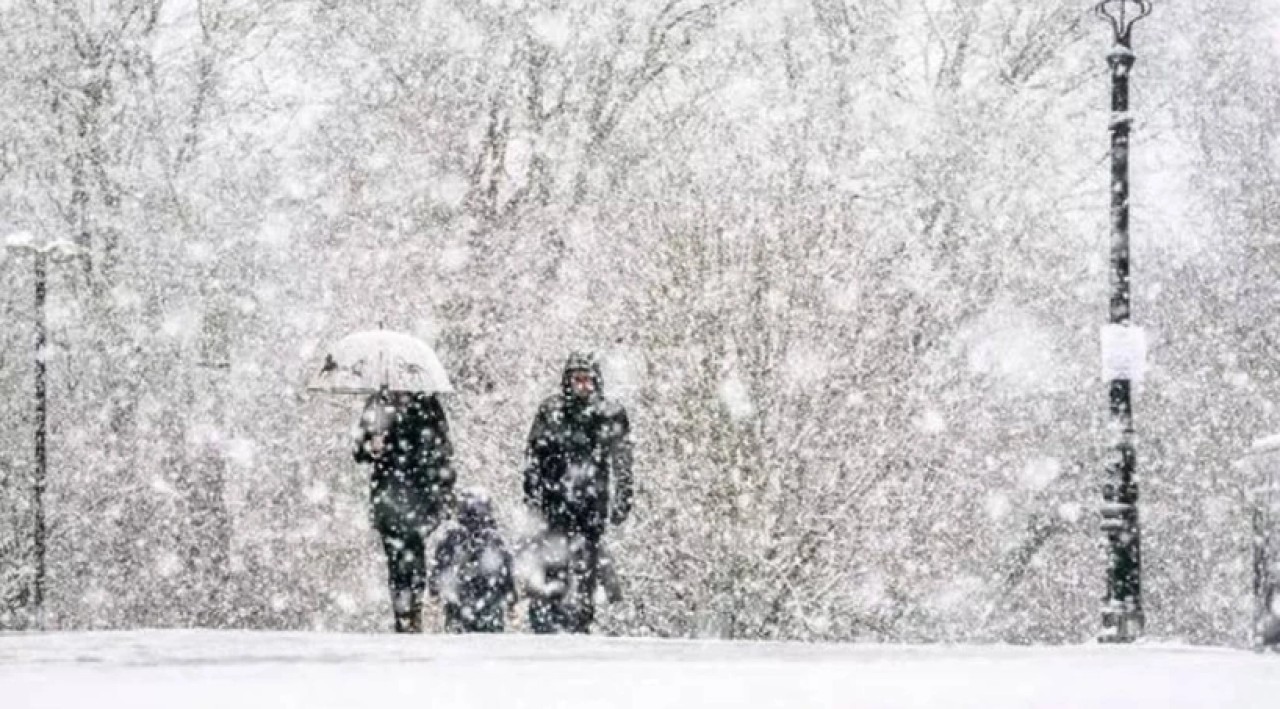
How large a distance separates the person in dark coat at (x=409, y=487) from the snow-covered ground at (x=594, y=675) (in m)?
5.47

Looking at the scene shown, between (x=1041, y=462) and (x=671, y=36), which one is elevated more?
(x=671, y=36)

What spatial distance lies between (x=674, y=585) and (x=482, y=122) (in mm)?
10363

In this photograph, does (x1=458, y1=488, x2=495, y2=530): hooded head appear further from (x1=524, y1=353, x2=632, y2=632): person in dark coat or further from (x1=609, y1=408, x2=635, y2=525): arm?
(x1=609, y1=408, x2=635, y2=525): arm

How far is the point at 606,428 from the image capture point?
10.5 meters

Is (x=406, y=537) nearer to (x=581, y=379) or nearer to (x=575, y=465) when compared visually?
(x=575, y=465)

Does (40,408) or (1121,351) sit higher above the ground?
(1121,351)

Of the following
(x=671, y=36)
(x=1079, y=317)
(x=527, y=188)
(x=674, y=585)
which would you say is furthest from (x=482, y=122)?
(x=674, y=585)

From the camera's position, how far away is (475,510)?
11445mm

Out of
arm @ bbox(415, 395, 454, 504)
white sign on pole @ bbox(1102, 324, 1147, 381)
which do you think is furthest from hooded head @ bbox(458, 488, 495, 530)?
white sign on pole @ bbox(1102, 324, 1147, 381)

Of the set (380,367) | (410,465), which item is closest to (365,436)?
(410,465)

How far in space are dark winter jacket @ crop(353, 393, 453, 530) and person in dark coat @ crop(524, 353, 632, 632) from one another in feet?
1.52

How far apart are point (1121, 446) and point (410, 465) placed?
172 inches

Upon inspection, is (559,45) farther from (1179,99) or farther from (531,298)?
(1179,99)

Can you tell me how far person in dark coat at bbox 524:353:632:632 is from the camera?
1055 cm
